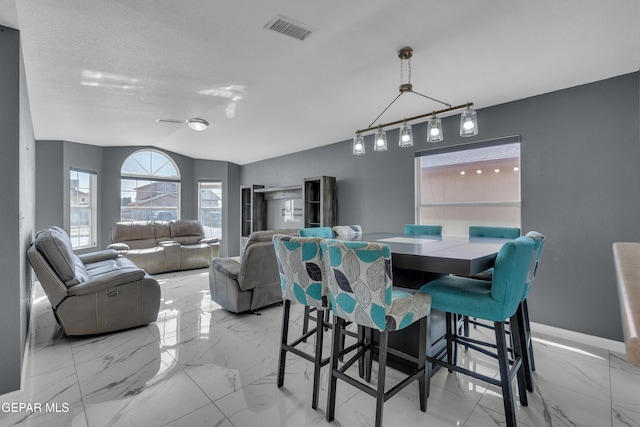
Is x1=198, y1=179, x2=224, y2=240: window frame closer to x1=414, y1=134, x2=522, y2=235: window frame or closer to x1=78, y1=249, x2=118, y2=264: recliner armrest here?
x1=78, y1=249, x2=118, y2=264: recliner armrest

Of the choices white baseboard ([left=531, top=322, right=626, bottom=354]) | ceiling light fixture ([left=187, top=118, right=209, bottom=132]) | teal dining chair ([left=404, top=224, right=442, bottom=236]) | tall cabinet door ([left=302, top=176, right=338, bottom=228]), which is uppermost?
ceiling light fixture ([left=187, top=118, right=209, bottom=132])

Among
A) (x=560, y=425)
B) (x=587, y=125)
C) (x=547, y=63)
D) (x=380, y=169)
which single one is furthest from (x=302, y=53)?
(x=560, y=425)

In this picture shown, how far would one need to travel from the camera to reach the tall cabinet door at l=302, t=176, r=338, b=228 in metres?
5.18

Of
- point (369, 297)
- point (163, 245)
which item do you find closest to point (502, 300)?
point (369, 297)

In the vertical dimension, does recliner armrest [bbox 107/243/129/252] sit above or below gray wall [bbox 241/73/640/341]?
below

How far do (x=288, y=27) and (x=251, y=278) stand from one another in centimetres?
252

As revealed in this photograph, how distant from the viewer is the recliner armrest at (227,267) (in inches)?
137

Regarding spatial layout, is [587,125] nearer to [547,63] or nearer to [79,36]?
[547,63]

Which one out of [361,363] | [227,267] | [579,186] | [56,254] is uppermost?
[579,186]

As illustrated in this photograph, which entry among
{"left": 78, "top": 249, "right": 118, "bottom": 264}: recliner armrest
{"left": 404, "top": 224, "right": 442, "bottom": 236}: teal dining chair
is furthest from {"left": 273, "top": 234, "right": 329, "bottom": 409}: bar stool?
{"left": 78, "top": 249, "right": 118, "bottom": 264}: recliner armrest

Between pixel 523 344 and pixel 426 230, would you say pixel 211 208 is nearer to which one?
pixel 426 230

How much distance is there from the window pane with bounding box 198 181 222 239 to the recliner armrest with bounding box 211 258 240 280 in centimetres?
404

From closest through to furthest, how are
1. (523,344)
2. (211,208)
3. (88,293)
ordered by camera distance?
(523,344) < (88,293) < (211,208)

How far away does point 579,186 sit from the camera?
2961mm
